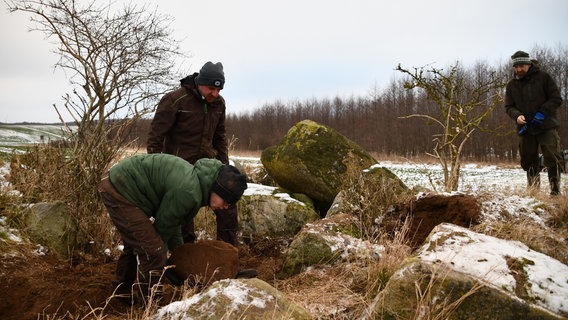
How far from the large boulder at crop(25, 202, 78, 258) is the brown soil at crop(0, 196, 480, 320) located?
0.16 metres

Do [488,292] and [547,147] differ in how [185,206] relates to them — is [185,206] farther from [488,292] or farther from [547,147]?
[547,147]

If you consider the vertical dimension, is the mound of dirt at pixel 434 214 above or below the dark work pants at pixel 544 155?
below

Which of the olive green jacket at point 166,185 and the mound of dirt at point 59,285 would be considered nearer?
the olive green jacket at point 166,185

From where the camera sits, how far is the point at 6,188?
5.59 meters

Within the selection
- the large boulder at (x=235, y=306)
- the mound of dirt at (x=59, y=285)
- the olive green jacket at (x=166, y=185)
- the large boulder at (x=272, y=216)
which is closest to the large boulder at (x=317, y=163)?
the large boulder at (x=272, y=216)

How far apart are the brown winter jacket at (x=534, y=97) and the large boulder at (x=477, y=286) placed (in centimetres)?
360

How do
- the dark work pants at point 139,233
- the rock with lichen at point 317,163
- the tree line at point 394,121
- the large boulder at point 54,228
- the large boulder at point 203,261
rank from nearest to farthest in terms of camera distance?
the dark work pants at point 139,233 → the large boulder at point 203,261 → the large boulder at point 54,228 → the rock with lichen at point 317,163 → the tree line at point 394,121

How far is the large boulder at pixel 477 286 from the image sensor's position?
7.59 ft

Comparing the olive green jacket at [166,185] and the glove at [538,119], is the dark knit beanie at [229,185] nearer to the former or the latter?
the olive green jacket at [166,185]

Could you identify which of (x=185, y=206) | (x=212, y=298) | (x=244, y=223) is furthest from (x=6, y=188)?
(x=212, y=298)

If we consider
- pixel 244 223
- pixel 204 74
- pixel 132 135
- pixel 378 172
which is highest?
pixel 204 74

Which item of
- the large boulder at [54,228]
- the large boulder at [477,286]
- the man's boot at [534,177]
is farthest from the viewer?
the man's boot at [534,177]

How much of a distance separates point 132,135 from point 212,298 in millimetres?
3929

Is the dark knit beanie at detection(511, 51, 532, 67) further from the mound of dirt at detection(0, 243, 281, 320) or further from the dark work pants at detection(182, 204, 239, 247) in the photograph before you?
the dark work pants at detection(182, 204, 239, 247)
